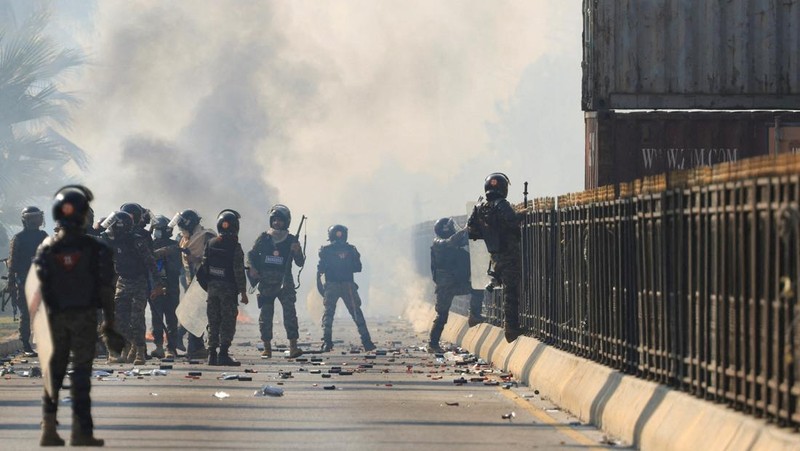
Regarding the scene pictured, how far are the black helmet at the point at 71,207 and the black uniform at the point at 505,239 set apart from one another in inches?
365

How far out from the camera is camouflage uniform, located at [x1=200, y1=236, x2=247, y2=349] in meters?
22.3

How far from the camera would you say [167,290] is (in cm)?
2458

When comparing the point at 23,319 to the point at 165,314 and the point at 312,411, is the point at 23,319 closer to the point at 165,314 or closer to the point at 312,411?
the point at 165,314

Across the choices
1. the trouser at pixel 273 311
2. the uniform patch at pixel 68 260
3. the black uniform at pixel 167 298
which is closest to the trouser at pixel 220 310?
the black uniform at pixel 167 298

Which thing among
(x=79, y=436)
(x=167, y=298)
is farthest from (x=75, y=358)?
(x=167, y=298)

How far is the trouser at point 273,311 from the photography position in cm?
2533

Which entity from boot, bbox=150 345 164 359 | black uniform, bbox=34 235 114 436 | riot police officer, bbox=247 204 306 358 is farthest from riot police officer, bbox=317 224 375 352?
black uniform, bbox=34 235 114 436

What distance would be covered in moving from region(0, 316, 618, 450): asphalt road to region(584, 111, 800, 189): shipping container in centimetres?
399

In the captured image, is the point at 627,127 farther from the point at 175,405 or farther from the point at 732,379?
the point at 732,379

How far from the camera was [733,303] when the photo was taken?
1054cm

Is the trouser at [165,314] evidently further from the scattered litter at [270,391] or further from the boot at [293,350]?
the scattered litter at [270,391]

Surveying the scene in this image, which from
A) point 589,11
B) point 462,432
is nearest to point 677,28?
point 589,11

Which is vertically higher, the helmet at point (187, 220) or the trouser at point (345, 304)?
the helmet at point (187, 220)

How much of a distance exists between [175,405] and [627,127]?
35.3 ft
